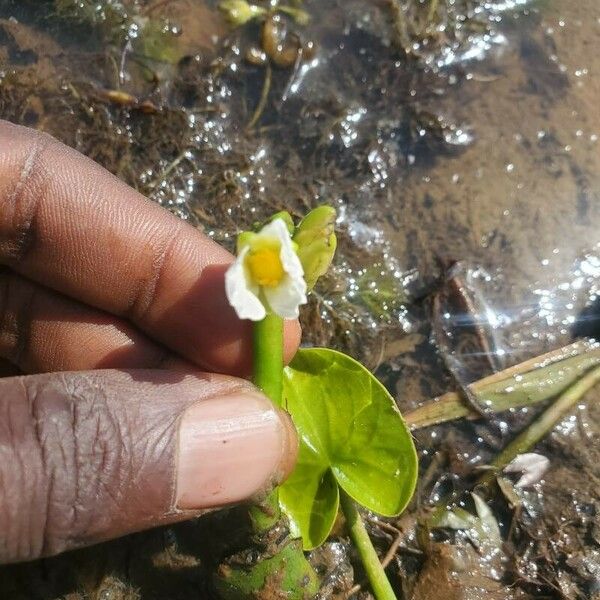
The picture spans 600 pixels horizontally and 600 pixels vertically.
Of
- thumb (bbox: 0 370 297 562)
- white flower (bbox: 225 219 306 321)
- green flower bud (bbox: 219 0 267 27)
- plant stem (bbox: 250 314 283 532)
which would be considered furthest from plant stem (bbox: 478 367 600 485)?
green flower bud (bbox: 219 0 267 27)

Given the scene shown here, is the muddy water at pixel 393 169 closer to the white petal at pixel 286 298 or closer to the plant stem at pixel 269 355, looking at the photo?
the plant stem at pixel 269 355

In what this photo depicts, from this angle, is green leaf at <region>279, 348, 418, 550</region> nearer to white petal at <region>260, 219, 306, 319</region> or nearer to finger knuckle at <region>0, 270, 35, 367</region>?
white petal at <region>260, 219, 306, 319</region>

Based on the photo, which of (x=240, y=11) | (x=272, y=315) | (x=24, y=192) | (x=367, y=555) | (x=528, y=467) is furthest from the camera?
(x=240, y=11)

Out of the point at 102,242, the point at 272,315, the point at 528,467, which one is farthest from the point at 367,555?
the point at 102,242

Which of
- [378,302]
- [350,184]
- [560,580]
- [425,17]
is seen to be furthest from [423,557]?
[425,17]

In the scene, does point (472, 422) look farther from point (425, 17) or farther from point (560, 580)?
point (425, 17)

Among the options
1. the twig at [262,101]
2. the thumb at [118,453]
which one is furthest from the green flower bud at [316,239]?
the twig at [262,101]

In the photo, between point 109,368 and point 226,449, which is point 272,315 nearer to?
point 226,449
